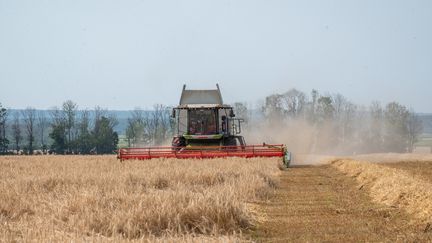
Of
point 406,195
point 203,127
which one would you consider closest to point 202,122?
point 203,127

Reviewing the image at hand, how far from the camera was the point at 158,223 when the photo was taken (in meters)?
7.79

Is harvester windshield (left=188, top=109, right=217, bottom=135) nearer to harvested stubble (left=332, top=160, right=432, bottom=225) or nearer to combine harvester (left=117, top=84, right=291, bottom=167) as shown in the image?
combine harvester (left=117, top=84, right=291, bottom=167)

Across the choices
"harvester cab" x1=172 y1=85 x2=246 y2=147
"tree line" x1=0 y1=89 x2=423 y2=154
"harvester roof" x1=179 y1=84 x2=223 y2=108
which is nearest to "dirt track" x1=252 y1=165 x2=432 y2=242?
"harvester cab" x1=172 y1=85 x2=246 y2=147

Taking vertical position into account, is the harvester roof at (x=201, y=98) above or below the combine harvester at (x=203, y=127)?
above

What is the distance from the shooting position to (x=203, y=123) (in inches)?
1033

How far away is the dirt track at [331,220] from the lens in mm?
7859

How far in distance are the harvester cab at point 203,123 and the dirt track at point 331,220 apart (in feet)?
39.0

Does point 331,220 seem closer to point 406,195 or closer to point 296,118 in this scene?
point 406,195

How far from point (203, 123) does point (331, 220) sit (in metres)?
17.0

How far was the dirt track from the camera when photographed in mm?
7859

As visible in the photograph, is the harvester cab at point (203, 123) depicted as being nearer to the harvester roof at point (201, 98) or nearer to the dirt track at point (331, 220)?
the harvester roof at point (201, 98)

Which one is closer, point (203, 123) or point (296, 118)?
point (203, 123)

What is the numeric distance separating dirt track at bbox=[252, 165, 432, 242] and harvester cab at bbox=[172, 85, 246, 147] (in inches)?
468

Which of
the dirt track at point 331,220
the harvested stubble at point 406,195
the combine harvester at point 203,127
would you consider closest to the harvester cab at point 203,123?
the combine harvester at point 203,127
